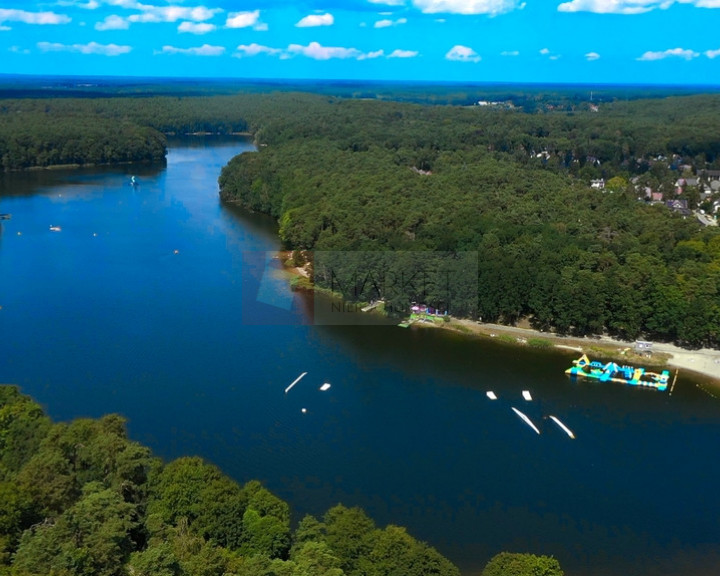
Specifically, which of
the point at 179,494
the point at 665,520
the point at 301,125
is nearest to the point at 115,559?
the point at 179,494

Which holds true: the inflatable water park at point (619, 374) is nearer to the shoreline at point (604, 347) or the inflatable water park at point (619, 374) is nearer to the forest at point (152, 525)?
the shoreline at point (604, 347)

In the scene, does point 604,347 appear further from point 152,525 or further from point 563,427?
point 152,525

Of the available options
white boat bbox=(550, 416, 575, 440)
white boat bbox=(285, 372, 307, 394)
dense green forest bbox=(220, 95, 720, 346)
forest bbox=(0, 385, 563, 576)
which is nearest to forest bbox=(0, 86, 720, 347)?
dense green forest bbox=(220, 95, 720, 346)

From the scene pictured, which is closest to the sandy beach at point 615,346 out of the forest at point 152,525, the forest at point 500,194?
Result: the forest at point 500,194

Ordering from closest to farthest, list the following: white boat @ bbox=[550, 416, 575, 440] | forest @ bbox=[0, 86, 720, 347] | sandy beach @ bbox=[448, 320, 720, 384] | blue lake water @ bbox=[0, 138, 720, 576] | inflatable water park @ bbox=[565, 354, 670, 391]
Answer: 1. blue lake water @ bbox=[0, 138, 720, 576]
2. white boat @ bbox=[550, 416, 575, 440]
3. inflatable water park @ bbox=[565, 354, 670, 391]
4. sandy beach @ bbox=[448, 320, 720, 384]
5. forest @ bbox=[0, 86, 720, 347]

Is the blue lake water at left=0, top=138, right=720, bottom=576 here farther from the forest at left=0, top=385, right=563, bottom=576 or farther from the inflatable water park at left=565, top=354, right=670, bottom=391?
the forest at left=0, top=385, right=563, bottom=576

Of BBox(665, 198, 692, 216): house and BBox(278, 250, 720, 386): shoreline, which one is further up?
BBox(665, 198, 692, 216): house

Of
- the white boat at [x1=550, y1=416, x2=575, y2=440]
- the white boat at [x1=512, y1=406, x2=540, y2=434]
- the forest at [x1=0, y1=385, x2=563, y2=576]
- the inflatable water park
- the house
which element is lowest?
the white boat at [x1=550, y1=416, x2=575, y2=440]
